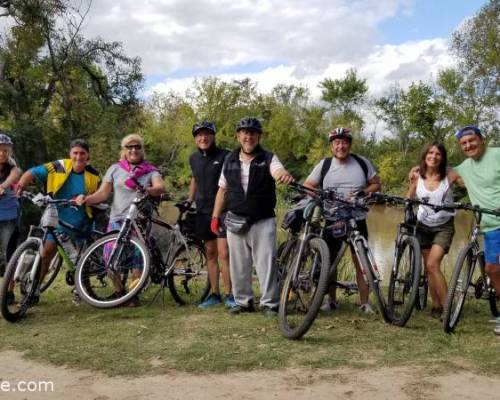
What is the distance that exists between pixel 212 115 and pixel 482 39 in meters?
23.9

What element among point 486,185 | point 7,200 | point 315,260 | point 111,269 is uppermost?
point 486,185

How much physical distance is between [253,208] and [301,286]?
0.86 m

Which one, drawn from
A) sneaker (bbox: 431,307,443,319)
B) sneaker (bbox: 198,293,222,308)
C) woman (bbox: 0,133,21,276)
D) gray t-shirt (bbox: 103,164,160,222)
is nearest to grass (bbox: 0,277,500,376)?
sneaker (bbox: 431,307,443,319)

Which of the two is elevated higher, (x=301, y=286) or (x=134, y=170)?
(x=134, y=170)

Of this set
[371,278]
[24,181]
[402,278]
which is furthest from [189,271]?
[402,278]

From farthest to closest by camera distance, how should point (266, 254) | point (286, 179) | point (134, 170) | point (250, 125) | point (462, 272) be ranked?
1. point (134, 170)
2. point (266, 254)
3. point (250, 125)
4. point (462, 272)
5. point (286, 179)

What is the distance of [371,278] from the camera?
15.2ft

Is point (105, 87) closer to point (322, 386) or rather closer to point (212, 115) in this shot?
point (322, 386)

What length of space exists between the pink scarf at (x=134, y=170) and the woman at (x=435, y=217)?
2735mm

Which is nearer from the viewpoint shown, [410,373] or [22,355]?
[410,373]

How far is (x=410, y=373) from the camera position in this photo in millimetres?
3670

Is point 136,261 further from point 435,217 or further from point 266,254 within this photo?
point 435,217

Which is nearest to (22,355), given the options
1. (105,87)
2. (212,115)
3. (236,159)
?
(236,159)

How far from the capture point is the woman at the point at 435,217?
16.8 ft
